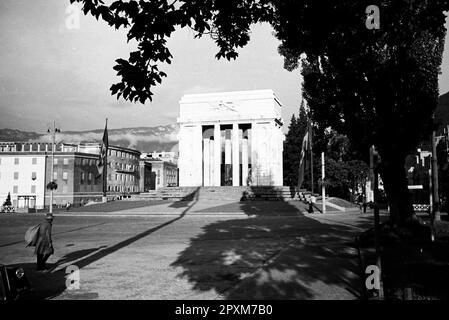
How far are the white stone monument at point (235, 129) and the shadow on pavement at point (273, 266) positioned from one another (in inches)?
1771

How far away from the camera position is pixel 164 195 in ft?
180

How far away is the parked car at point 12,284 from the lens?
629cm

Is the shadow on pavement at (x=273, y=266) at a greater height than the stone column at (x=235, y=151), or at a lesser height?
lesser

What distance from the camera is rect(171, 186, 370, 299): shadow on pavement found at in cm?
828

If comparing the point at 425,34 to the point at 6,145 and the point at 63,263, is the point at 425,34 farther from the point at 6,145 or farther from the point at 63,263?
the point at 6,145

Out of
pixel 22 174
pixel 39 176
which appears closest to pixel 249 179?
pixel 39 176

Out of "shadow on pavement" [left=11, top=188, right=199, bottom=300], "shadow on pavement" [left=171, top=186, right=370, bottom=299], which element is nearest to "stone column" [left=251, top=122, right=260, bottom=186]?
"shadow on pavement" [left=171, top=186, right=370, bottom=299]

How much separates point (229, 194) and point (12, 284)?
4561 cm

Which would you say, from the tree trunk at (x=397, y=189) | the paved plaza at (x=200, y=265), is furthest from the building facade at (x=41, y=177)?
the tree trunk at (x=397, y=189)

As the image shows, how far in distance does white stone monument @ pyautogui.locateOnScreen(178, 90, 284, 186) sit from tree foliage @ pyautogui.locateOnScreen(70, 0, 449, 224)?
1677 inches

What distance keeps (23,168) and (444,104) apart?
77789 mm

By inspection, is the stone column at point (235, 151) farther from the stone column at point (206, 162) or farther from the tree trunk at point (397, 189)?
the tree trunk at point (397, 189)

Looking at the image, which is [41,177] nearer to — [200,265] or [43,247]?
[43,247]
